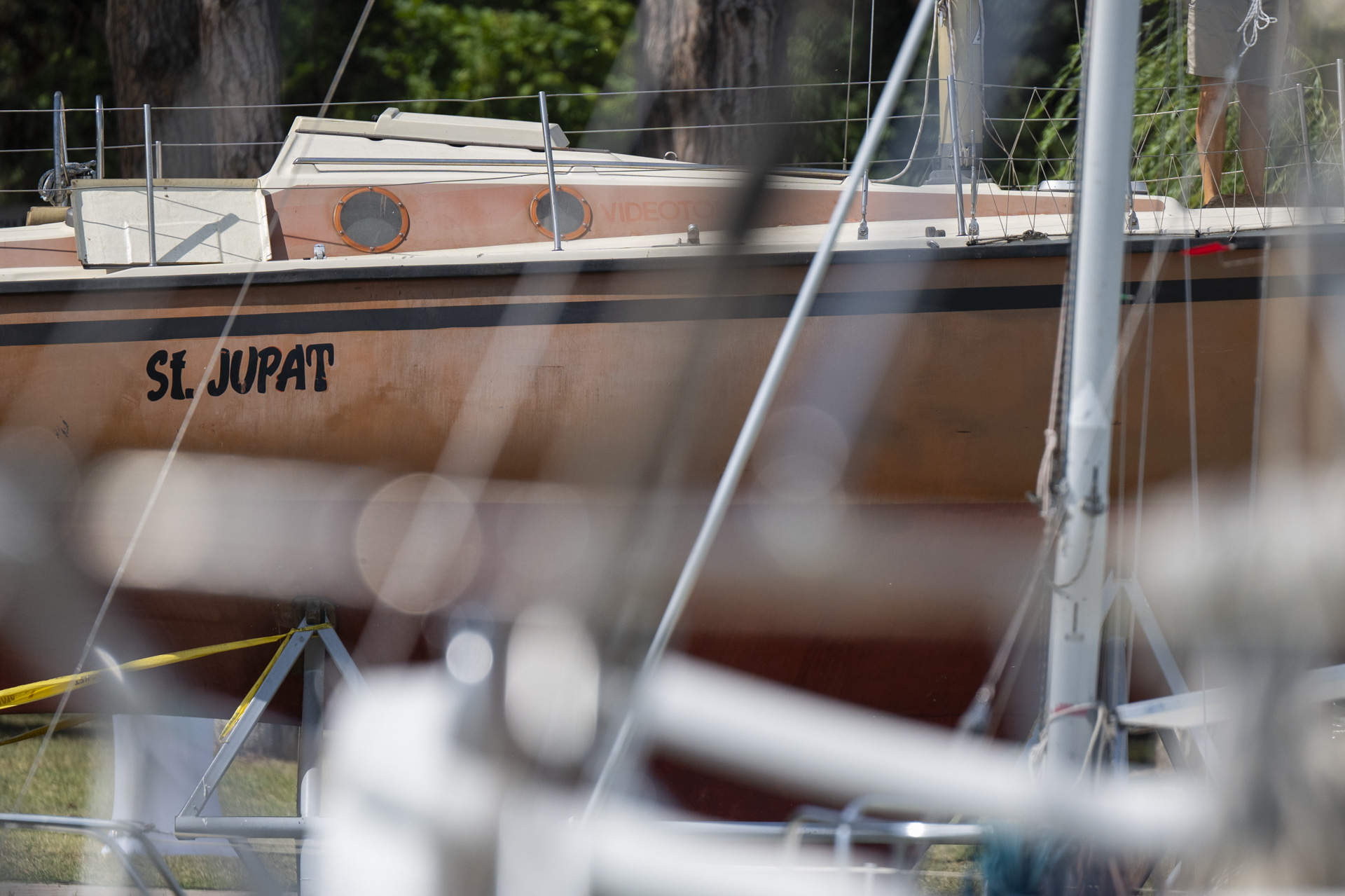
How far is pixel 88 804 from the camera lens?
4539mm

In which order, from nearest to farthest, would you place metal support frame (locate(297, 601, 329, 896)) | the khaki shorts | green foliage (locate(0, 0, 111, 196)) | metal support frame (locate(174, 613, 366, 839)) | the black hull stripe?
metal support frame (locate(174, 613, 366, 839)) → metal support frame (locate(297, 601, 329, 896)) → the black hull stripe → the khaki shorts → green foliage (locate(0, 0, 111, 196))

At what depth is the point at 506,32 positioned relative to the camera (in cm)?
759

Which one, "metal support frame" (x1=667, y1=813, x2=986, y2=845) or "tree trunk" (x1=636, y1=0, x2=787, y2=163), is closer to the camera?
"metal support frame" (x1=667, y1=813, x2=986, y2=845)

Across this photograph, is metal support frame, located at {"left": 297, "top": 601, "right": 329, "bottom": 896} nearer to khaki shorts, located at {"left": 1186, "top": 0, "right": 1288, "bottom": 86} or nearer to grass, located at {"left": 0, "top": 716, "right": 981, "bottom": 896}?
grass, located at {"left": 0, "top": 716, "right": 981, "bottom": 896}

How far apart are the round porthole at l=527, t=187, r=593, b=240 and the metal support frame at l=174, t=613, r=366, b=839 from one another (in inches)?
55.9

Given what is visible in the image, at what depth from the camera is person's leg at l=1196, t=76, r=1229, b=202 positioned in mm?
3129

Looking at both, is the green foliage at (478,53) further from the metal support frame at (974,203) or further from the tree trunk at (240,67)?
the metal support frame at (974,203)

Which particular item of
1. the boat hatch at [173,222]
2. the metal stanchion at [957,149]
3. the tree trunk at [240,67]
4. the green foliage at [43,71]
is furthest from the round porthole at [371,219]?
the green foliage at [43,71]

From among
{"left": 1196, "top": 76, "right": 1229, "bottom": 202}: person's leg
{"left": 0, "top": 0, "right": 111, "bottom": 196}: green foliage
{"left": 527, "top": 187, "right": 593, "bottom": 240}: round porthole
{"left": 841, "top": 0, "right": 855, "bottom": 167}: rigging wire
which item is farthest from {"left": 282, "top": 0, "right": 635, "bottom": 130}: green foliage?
{"left": 1196, "top": 76, "right": 1229, "bottom": 202}: person's leg

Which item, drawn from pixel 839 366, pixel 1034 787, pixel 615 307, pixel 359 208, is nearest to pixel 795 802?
pixel 839 366

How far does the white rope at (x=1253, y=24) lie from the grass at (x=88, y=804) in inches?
139

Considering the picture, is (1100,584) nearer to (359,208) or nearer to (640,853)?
(640,853)

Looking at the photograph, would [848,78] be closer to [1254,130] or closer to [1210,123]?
[1210,123]

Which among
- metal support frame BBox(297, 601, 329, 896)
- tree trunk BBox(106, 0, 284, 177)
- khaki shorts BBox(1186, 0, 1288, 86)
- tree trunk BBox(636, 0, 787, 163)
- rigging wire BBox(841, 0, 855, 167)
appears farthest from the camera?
tree trunk BBox(106, 0, 284, 177)
